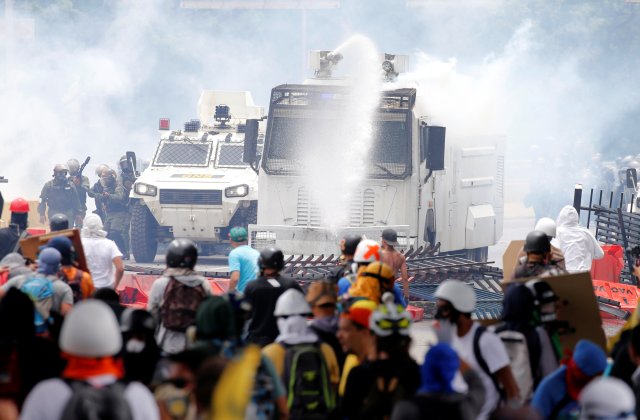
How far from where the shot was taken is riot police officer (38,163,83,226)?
23736 mm

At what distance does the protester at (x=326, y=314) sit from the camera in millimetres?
7648

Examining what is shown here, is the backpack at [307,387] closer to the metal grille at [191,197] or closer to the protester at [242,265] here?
the protester at [242,265]

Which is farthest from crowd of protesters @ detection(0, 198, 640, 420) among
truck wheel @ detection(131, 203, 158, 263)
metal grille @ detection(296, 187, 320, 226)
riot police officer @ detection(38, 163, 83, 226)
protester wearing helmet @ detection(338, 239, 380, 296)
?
riot police officer @ detection(38, 163, 83, 226)

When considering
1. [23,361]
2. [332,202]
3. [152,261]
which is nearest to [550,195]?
[152,261]

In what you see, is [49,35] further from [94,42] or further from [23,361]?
[23,361]

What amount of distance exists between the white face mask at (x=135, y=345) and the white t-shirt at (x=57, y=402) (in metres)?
1.35

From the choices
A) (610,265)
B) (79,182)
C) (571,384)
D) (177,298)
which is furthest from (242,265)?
(79,182)

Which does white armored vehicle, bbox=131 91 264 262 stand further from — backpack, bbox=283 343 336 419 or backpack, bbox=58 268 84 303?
backpack, bbox=283 343 336 419

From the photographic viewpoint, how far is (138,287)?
54.7 ft

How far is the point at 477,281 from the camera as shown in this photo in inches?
680

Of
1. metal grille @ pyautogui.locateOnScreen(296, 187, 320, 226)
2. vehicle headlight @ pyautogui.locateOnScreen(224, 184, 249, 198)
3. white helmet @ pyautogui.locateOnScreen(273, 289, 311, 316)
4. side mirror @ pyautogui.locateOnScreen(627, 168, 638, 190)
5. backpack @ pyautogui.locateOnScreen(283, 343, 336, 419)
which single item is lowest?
backpack @ pyautogui.locateOnScreen(283, 343, 336, 419)

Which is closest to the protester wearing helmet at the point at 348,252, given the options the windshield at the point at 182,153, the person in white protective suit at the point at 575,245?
the person in white protective suit at the point at 575,245

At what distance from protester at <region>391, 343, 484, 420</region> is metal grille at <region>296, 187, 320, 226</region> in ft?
38.7

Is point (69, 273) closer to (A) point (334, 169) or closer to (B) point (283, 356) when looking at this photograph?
(B) point (283, 356)
